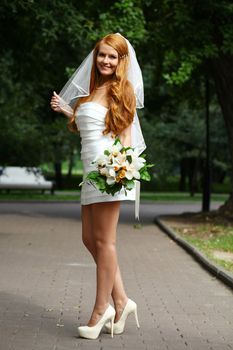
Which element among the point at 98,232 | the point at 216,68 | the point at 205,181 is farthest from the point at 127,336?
the point at 205,181

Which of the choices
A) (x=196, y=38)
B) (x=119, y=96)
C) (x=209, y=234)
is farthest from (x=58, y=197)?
(x=119, y=96)

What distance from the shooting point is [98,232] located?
667cm

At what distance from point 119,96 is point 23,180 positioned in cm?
3424

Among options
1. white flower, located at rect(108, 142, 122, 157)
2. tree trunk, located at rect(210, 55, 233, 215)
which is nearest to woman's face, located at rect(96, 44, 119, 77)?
white flower, located at rect(108, 142, 122, 157)

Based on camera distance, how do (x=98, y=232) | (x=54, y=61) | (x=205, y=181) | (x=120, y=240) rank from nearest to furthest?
(x=98, y=232), (x=120, y=240), (x=205, y=181), (x=54, y=61)

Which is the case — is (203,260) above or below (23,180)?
above

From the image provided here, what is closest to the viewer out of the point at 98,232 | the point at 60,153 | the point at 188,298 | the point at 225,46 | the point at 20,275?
the point at 98,232

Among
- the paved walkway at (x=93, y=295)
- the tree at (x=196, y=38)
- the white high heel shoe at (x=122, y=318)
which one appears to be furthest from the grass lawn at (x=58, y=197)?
the white high heel shoe at (x=122, y=318)

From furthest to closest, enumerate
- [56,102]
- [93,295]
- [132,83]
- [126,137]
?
[93,295] < [56,102] < [132,83] < [126,137]

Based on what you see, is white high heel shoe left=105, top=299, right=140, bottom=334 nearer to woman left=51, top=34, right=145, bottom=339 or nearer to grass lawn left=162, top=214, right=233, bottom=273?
woman left=51, top=34, right=145, bottom=339

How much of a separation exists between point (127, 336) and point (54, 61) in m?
23.0

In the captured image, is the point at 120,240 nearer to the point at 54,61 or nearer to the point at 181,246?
the point at 181,246

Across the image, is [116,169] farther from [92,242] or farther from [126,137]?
[92,242]

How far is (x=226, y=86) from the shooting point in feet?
68.7
